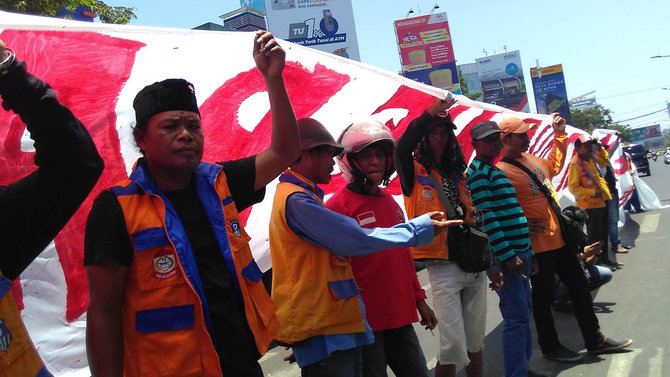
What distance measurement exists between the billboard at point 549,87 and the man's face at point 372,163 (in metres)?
56.7

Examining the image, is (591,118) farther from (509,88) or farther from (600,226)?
(600,226)

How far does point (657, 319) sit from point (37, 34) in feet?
17.2

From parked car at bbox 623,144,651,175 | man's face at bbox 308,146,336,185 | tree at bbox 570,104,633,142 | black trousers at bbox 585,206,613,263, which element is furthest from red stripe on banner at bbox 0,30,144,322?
tree at bbox 570,104,633,142

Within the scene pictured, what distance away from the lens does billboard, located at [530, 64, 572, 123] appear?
55781mm

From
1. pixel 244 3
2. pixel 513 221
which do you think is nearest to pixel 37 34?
pixel 513 221

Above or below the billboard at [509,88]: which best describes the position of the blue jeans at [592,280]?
below

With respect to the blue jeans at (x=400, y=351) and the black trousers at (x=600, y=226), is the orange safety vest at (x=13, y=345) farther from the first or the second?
the black trousers at (x=600, y=226)

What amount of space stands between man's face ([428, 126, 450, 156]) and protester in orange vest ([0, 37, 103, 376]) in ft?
7.85

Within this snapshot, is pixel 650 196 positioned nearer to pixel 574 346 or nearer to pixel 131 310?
pixel 574 346

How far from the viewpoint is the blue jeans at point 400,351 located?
266cm

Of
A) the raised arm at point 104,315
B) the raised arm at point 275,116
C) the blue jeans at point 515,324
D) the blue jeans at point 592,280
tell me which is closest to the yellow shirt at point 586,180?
the blue jeans at point 592,280

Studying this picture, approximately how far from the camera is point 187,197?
1.81m

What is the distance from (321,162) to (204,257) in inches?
39.6

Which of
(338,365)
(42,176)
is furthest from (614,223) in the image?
(42,176)
